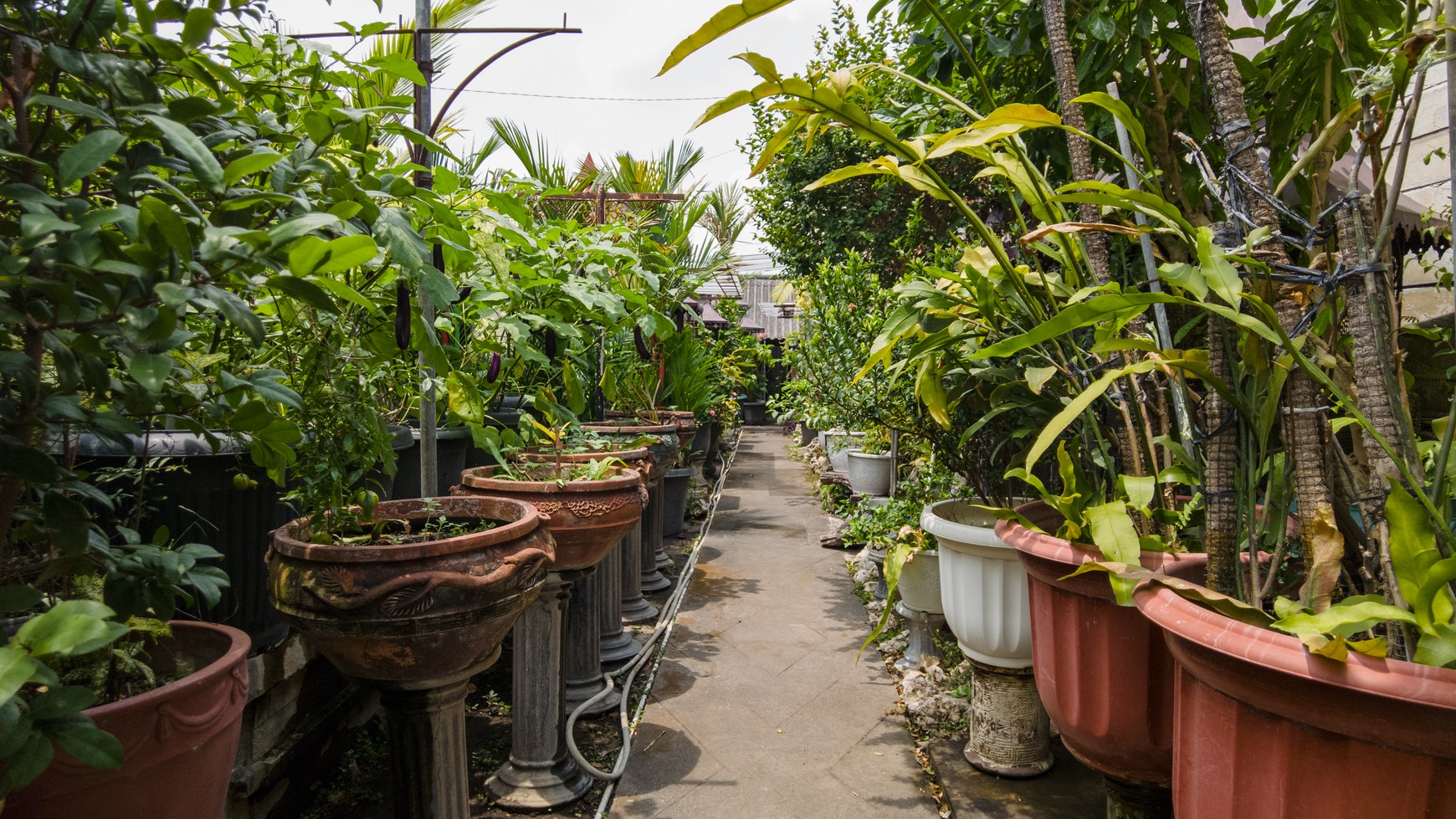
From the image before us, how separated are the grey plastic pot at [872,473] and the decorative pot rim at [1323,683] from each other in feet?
12.2

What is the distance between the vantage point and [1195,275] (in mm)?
999

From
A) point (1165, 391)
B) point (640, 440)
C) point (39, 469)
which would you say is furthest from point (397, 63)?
point (640, 440)

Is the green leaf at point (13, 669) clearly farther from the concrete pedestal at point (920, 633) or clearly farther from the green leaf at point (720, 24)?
the concrete pedestal at point (920, 633)

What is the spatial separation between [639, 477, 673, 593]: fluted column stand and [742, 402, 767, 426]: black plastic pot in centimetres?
1055

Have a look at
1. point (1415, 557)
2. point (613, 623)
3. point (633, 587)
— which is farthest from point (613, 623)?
point (1415, 557)

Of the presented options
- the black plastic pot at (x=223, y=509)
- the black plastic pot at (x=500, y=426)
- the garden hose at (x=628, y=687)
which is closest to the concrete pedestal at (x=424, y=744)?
the black plastic pot at (x=223, y=509)

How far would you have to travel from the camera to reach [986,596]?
2068mm

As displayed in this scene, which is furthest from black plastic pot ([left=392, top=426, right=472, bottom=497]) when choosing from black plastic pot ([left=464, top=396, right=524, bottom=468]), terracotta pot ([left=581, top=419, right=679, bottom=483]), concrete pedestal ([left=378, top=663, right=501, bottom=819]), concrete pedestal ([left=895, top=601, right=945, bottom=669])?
concrete pedestal ([left=895, top=601, right=945, bottom=669])

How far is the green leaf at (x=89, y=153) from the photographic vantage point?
635 millimetres

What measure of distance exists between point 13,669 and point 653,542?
3.37 m

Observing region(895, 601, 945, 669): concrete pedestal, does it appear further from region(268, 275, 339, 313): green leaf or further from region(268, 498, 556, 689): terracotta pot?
region(268, 275, 339, 313): green leaf

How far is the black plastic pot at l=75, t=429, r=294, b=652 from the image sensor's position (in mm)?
1423

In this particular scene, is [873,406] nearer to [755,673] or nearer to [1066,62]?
[755,673]

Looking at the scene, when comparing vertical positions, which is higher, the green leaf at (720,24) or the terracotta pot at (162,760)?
the green leaf at (720,24)
